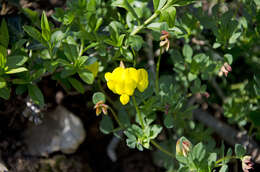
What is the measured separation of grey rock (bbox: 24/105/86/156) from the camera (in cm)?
230

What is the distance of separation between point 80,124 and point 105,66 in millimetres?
587

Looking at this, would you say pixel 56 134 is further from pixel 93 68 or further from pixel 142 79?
pixel 142 79

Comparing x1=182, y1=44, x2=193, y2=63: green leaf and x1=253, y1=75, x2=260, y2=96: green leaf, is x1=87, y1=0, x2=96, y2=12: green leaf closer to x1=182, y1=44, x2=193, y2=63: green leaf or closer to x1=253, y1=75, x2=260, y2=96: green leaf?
x1=182, y1=44, x2=193, y2=63: green leaf

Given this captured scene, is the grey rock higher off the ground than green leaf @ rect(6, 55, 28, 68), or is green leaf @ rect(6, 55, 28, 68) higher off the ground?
green leaf @ rect(6, 55, 28, 68)

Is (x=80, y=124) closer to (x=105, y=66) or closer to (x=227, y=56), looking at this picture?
(x=105, y=66)

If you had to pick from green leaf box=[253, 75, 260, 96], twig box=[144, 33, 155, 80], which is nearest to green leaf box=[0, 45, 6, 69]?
twig box=[144, 33, 155, 80]

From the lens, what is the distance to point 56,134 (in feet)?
7.74

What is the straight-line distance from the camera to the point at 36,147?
229 cm

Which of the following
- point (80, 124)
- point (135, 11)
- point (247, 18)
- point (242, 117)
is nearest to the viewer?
point (135, 11)

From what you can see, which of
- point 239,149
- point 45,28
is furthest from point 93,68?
point 239,149

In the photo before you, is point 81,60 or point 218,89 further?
point 218,89

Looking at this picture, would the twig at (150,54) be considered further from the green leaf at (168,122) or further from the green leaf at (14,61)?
the green leaf at (14,61)

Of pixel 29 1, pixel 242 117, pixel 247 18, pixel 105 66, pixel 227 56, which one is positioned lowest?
pixel 242 117

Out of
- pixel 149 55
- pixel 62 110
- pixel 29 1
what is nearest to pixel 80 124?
pixel 62 110
